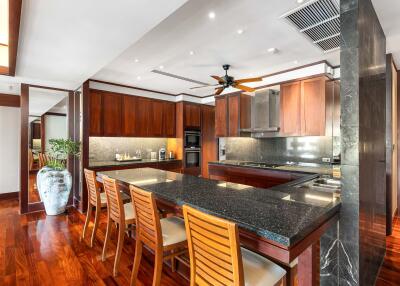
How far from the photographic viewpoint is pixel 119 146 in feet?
17.8

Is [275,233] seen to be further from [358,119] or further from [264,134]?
[264,134]

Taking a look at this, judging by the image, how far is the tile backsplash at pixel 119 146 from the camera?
5.04 meters

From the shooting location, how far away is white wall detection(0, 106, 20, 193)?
501 centimetres

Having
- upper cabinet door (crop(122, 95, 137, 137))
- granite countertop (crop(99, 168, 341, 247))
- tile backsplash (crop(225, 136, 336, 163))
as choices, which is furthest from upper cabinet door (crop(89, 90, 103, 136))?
tile backsplash (crop(225, 136, 336, 163))

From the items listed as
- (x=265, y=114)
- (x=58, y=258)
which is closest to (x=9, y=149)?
(x=58, y=258)

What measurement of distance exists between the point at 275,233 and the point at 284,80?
3724 mm

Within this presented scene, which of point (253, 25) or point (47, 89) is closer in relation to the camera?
point (253, 25)

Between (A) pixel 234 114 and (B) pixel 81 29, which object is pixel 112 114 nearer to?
(A) pixel 234 114

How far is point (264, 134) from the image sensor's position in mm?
4656

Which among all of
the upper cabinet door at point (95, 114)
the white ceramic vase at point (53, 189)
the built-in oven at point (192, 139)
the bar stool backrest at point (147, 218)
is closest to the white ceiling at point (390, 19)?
the bar stool backrest at point (147, 218)

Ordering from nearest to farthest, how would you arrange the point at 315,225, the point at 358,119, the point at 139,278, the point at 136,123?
the point at 315,225, the point at 358,119, the point at 139,278, the point at 136,123

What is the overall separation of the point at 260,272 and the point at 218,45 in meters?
2.69

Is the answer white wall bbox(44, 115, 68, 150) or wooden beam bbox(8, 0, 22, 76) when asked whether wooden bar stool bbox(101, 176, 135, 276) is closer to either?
wooden beam bbox(8, 0, 22, 76)

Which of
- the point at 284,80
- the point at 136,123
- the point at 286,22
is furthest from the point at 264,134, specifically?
the point at 136,123
